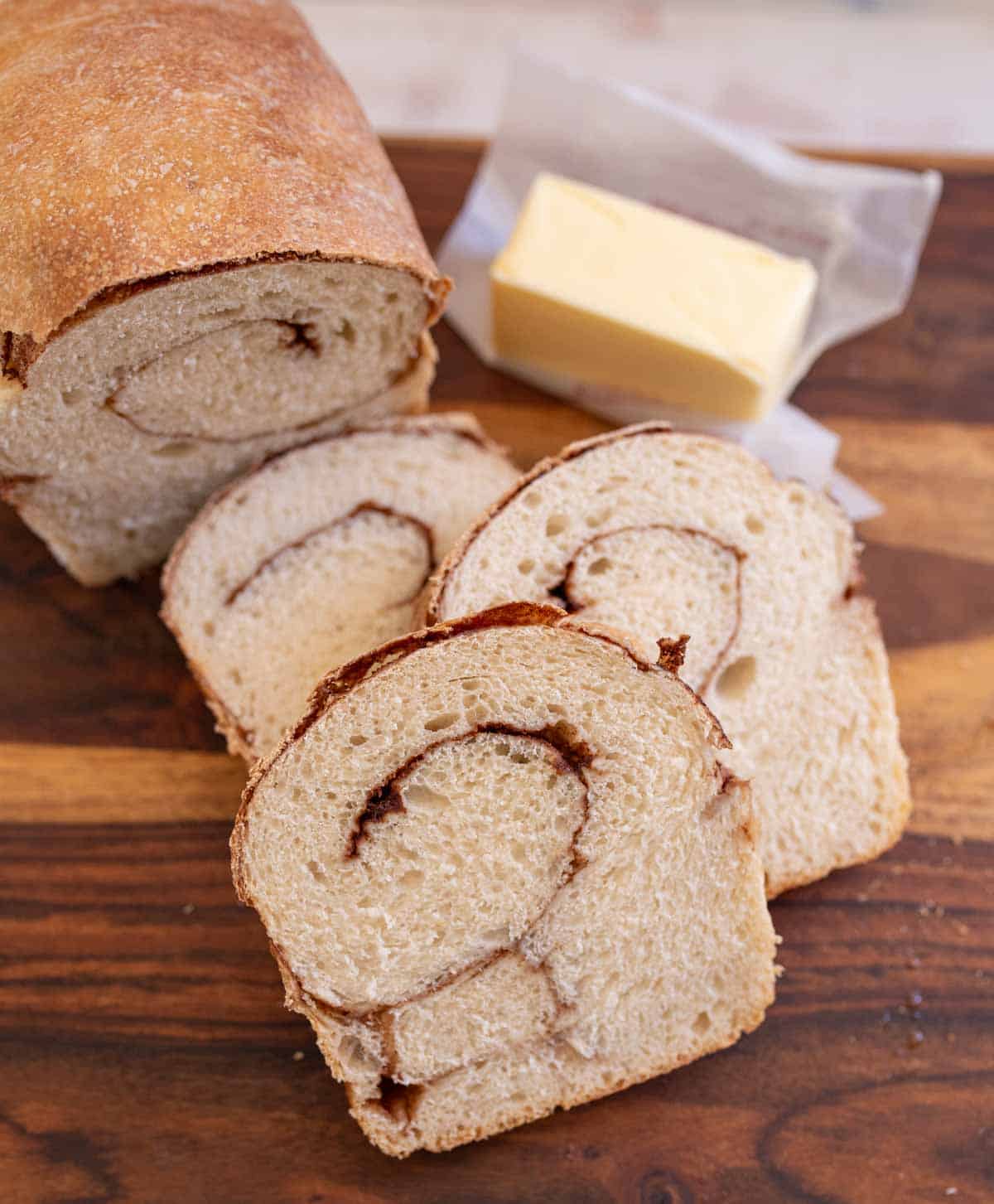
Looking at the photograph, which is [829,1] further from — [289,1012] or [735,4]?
[289,1012]

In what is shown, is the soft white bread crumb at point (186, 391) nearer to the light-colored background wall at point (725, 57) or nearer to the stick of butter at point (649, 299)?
the stick of butter at point (649, 299)

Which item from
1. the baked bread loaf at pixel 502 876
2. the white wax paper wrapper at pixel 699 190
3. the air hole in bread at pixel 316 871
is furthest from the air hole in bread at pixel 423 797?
the white wax paper wrapper at pixel 699 190

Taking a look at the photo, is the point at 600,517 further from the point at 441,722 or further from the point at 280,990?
the point at 280,990

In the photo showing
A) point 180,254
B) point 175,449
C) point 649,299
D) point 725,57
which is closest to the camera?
point 180,254

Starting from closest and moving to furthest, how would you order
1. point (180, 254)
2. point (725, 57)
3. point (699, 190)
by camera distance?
point (180, 254) < point (699, 190) < point (725, 57)

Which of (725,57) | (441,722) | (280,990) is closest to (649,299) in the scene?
(441,722)

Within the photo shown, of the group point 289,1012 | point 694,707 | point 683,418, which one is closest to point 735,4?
point 683,418
